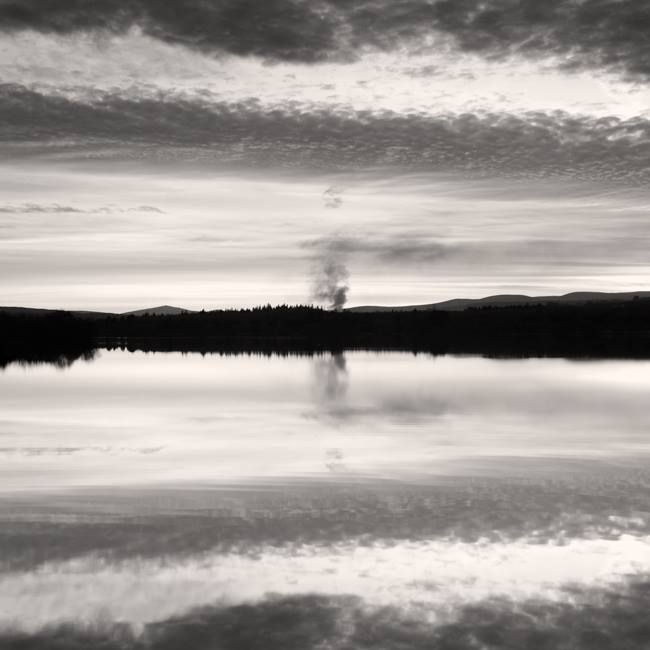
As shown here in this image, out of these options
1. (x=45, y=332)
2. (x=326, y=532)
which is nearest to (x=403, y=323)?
(x=45, y=332)

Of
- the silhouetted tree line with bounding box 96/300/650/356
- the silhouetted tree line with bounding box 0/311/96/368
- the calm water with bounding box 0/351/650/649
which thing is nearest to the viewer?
the calm water with bounding box 0/351/650/649

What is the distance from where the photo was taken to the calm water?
657cm

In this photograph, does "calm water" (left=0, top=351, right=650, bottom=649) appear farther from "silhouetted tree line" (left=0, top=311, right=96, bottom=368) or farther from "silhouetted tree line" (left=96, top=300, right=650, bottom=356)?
"silhouetted tree line" (left=96, top=300, right=650, bottom=356)

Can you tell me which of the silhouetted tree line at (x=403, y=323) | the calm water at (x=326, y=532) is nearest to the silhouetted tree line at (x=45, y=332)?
the silhouetted tree line at (x=403, y=323)

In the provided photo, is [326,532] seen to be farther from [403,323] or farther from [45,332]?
[403,323]

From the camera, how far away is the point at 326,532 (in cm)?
926

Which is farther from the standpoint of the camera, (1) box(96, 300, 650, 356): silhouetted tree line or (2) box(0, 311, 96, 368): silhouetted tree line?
(1) box(96, 300, 650, 356): silhouetted tree line

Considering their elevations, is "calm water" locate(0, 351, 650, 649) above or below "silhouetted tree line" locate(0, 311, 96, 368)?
below

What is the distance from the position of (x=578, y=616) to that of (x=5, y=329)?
9889 cm

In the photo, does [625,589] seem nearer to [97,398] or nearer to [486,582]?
[486,582]

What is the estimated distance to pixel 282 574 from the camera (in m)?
7.76

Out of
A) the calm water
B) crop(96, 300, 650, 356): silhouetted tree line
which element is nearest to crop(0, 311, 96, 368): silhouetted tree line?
crop(96, 300, 650, 356): silhouetted tree line

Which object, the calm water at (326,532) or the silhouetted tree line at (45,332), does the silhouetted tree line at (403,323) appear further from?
the calm water at (326,532)

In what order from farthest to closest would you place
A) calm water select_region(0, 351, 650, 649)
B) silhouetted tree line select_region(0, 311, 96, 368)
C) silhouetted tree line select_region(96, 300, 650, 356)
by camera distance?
silhouetted tree line select_region(96, 300, 650, 356), silhouetted tree line select_region(0, 311, 96, 368), calm water select_region(0, 351, 650, 649)
